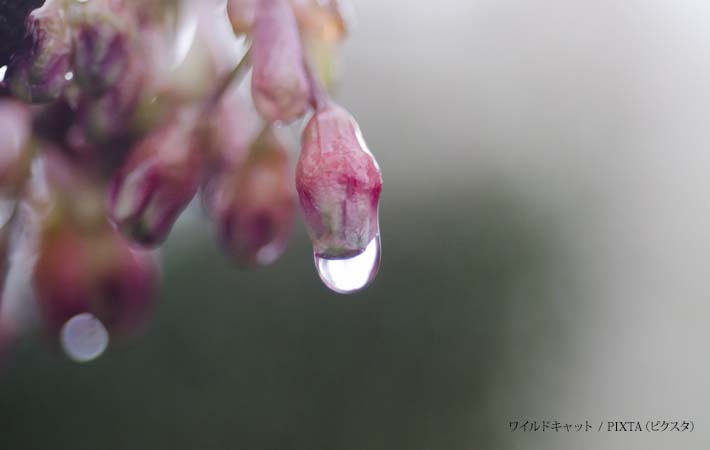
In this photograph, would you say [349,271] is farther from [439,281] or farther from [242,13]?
[439,281]

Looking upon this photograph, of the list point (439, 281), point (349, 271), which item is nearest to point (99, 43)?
point (349, 271)

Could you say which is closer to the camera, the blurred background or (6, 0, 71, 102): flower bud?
(6, 0, 71, 102): flower bud

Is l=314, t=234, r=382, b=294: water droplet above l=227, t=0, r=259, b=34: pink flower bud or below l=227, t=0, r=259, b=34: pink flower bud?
below

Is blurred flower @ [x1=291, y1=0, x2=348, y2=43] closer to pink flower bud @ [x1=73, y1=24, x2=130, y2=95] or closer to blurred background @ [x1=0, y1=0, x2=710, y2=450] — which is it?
pink flower bud @ [x1=73, y1=24, x2=130, y2=95]

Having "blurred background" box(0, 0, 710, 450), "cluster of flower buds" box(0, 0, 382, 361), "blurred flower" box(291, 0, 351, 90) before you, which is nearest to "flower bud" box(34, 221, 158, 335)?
"cluster of flower buds" box(0, 0, 382, 361)

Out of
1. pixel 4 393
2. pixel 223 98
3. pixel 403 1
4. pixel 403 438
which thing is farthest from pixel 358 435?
pixel 223 98

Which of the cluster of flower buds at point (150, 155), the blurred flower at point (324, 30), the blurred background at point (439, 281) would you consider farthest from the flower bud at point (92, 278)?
the blurred background at point (439, 281)

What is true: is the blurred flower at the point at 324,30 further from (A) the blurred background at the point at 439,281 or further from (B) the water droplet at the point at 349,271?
(A) the blurred background at the point at 439,281

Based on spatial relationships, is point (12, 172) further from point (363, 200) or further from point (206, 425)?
point (206, 425)
